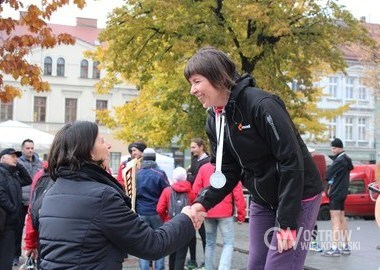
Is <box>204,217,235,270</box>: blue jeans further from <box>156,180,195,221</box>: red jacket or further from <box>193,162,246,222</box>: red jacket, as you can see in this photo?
<box>156,180,195,221</box>: red jacket

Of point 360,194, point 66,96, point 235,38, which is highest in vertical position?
point 66,96

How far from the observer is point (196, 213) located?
156 inches

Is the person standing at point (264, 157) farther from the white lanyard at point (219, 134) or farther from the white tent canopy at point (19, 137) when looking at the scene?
the white tent canopy at point (19, 137)

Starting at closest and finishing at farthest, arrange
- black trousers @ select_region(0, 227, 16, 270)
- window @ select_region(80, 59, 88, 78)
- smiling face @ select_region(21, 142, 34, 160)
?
black trousers @ select_region(0, 227, 16, 270) → smiling face @ select_region(21, 142, 34, 160) → window @ select_region(80, 59, 88, 78)

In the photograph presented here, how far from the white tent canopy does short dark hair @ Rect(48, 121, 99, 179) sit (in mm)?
15776

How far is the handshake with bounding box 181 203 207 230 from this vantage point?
3.88 metres

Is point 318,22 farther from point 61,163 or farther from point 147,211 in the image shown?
point 61,163

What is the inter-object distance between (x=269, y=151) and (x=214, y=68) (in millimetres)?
626

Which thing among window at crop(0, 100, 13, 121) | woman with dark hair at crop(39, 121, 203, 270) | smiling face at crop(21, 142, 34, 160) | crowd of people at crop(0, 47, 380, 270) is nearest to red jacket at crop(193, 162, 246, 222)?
→ smiling face at crop(21, 142, 34, 160)

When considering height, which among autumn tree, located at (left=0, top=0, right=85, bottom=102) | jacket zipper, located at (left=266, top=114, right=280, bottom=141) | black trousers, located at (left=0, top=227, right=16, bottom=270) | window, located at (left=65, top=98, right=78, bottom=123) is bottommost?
black trousers, located at (left=0, top=227, right=16, bottom=270)

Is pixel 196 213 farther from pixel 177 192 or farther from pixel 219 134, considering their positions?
pixel 177 192

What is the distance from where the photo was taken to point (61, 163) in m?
3.46

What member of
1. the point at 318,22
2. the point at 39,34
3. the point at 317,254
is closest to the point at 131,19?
the point at 318,22

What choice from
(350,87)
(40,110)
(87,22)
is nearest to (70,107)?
(40,110)
